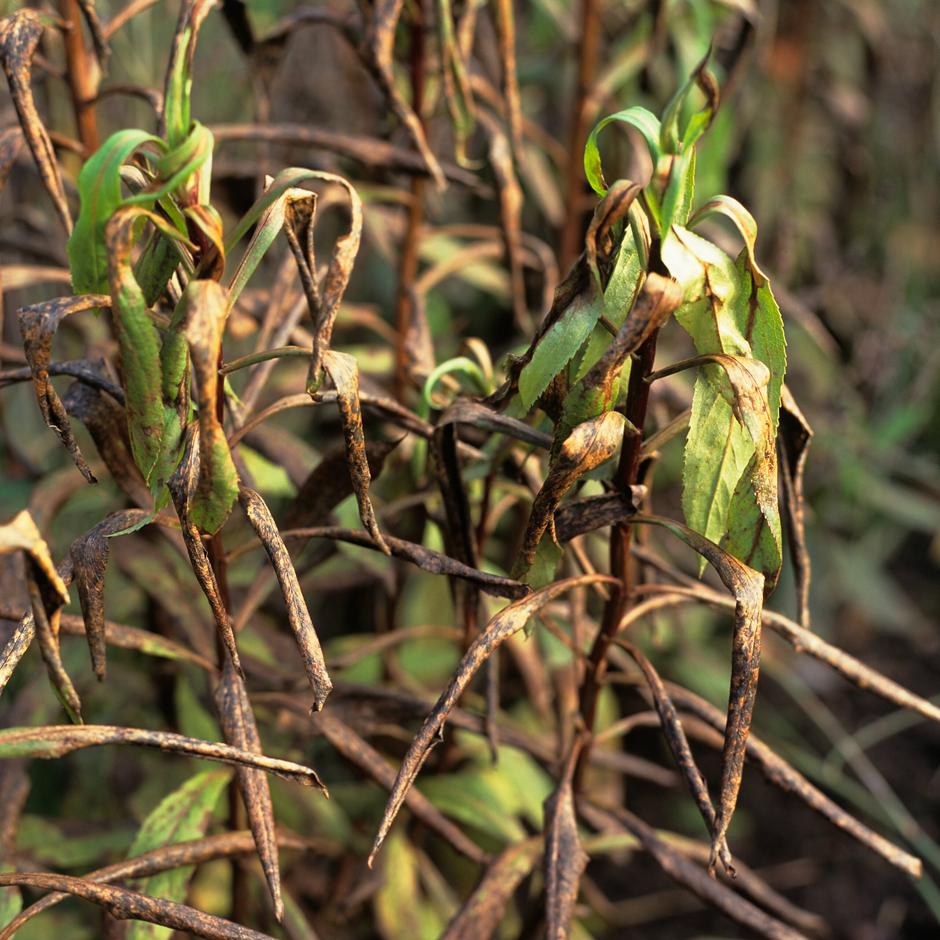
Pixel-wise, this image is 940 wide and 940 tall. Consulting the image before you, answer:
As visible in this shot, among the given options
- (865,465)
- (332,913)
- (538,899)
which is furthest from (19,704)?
(865,465)

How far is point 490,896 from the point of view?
87 centimetres

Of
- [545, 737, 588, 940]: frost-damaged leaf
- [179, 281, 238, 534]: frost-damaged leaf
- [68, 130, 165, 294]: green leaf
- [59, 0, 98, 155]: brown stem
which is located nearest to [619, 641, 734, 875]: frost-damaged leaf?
[545, 737, 588, 940]: frost-damaged leaf

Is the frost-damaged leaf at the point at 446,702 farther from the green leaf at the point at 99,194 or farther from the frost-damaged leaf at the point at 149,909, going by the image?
the green leaf at the point at 99,194

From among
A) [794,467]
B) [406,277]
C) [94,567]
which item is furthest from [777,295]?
[94,567]

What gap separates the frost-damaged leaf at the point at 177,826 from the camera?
0.79 meters

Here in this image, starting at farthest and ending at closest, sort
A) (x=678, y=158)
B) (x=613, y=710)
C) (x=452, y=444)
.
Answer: (x=613, y=710)
(x=452, y=444)
(x=678, y=158)

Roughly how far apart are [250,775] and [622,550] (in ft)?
1.01

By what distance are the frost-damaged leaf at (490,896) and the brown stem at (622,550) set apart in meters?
0.08

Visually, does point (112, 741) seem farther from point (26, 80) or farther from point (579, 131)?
point (579, 131)

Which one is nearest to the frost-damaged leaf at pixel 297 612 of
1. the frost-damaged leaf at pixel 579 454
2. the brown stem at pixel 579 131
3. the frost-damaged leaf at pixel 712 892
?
the frost-damaged leaf at pixel 579 454

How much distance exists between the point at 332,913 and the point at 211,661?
450 mm

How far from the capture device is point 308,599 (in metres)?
1.52

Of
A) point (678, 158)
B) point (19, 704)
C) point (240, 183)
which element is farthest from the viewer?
point (240, 183)

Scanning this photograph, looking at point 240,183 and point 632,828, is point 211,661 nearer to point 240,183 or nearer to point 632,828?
point 632,828
